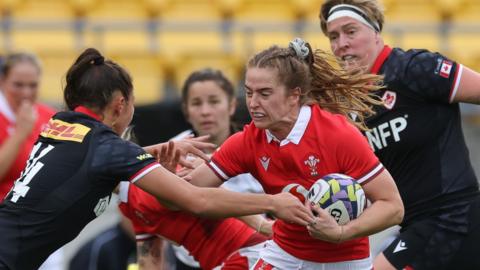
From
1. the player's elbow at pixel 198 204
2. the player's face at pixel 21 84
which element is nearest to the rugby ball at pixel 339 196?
the player's elbow at pixel 198 204

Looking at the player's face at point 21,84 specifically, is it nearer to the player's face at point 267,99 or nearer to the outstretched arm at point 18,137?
the outstretched arm at point 18,137

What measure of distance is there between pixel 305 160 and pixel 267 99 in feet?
1.14

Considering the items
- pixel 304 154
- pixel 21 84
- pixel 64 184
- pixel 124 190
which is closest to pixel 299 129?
pixel 304 154

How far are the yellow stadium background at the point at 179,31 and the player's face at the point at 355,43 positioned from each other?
5.18m

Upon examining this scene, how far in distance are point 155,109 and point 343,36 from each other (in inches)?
164

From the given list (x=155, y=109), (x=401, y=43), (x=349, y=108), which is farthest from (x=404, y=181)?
(x=401, y=43)

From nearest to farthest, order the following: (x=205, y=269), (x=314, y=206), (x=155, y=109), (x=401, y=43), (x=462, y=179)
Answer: (x=314, y=206), (x=462, y=179), (x=205, y=269), (x=155, y=109), (x=401, y=43)

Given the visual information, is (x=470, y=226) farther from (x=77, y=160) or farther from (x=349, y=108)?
(x=77, y=160)

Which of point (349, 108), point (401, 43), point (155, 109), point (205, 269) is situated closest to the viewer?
point (349, 108)

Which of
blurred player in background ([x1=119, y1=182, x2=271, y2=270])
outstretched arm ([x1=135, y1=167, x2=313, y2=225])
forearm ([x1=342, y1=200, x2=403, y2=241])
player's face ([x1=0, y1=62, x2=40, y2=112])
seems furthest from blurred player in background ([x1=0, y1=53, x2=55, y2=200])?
forearm ([x1=342, y1=200, x2=403, y2=241])

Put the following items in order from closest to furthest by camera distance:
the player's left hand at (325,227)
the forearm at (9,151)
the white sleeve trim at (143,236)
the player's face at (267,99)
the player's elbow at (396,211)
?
the player's left hand at (325,227), the player's elbow at (396,211), the player's face at (267,99), the white sleeve trim at (143,236), the forearm at (9,151)

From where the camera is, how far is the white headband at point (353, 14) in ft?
18.9

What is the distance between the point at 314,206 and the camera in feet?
15.5

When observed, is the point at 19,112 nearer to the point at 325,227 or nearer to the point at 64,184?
the point at 64,184
